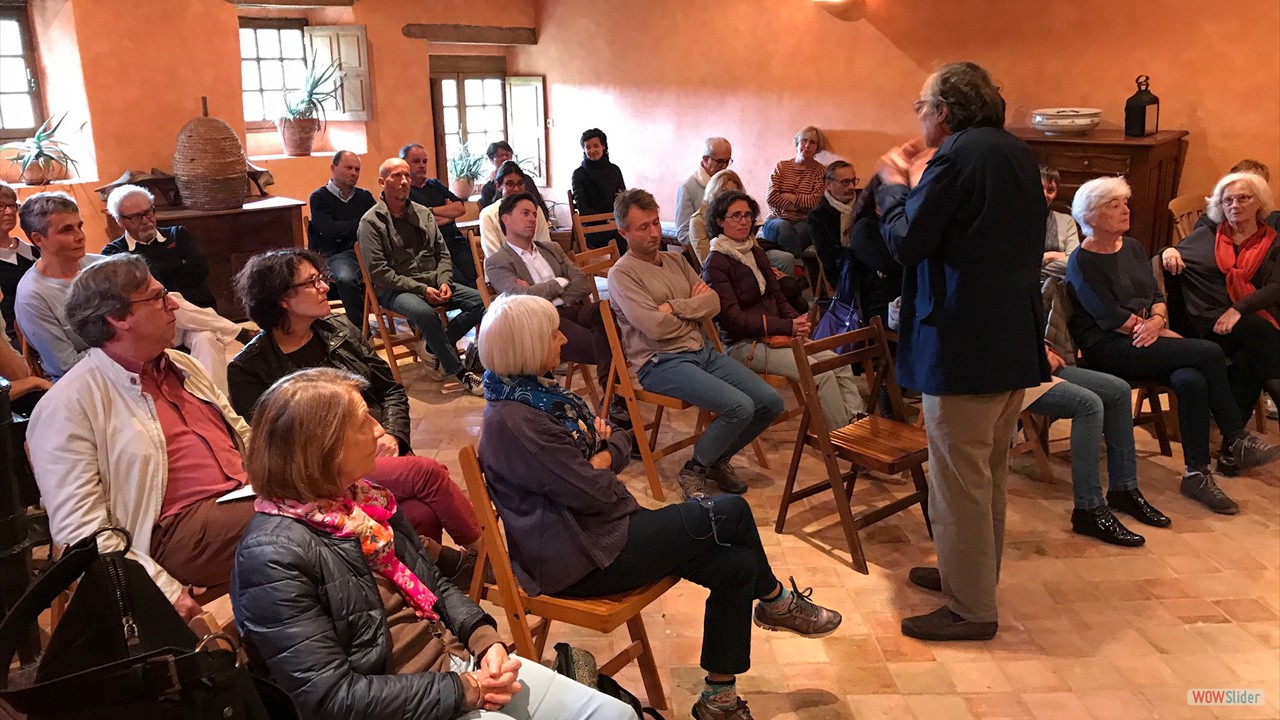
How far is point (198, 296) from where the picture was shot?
4727 millimetres

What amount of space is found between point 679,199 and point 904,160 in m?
4.33

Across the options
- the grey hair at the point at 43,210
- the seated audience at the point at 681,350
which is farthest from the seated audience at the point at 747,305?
the grey hair at the point at 43,210

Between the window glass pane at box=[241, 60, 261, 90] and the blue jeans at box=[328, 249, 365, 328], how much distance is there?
355 cm

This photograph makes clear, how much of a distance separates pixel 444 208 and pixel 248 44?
3.37 m

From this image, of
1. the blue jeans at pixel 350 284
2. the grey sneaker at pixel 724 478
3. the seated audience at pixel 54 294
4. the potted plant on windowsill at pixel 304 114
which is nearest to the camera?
the seated audience at pixel 54 294

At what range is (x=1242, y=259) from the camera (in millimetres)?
4465

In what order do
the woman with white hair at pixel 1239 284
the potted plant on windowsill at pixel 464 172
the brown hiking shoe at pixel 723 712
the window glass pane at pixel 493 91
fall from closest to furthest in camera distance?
the brown hiking shoe at pixel 723 712, the woman with white hair at pixel 1239 284, the potted plant on windowsill at pixel 464 172, the window glass pane at pixel 493 91

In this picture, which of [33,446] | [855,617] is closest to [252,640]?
[33,446]

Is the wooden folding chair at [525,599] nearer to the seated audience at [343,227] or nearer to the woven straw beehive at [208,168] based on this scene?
the seated audience at [343,227]

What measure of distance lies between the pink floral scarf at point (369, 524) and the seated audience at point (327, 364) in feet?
2.06

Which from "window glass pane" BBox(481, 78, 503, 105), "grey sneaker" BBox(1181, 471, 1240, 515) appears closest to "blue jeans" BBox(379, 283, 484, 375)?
"grey sneaker" BBox(1181, 471, 1240, 515)

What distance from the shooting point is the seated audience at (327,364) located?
2.76 meters

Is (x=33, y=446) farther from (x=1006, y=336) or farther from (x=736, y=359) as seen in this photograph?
(x=736, y=359)

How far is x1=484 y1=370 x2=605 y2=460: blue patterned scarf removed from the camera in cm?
240
